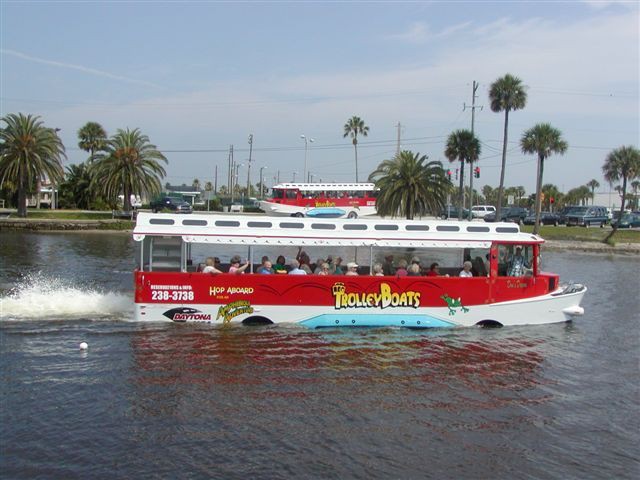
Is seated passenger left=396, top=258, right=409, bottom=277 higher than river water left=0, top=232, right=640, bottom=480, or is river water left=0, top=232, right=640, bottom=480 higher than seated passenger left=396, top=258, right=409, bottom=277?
seated passenger left=396, top=258, right=409, bottom=277

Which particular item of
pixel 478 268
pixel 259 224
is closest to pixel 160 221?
pixel 259 224

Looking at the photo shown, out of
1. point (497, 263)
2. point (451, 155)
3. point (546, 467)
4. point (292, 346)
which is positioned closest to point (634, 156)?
point (451, 155)

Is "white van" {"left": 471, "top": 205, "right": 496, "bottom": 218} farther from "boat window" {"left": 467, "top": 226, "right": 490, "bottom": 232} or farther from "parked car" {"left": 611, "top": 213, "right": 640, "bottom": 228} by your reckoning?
"boat window" {"left": 467, "top": 226, "right": 490, "bottom": 232}

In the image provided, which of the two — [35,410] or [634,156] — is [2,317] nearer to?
[35,410]

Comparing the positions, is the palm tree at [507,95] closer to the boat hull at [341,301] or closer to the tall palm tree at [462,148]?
the tall palm tree at [462,148]

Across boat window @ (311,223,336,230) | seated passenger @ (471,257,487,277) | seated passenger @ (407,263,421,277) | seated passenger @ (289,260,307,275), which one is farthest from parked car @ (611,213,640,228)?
seated passenger @ (289,260,307,275)

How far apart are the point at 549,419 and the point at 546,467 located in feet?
7.10

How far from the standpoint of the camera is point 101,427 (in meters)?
10.4

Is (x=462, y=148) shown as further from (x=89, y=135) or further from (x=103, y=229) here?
(x=89, y=135)

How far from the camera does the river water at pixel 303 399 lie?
31.3ft

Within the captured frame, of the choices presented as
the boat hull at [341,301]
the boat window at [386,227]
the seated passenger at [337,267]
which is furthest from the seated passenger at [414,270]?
the seated passenger at [337,267]

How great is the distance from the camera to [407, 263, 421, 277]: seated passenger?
1862 centimetres

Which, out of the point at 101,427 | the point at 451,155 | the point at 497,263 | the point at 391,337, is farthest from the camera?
the point at 451,155

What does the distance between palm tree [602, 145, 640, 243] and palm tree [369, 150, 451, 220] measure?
2068 cm
